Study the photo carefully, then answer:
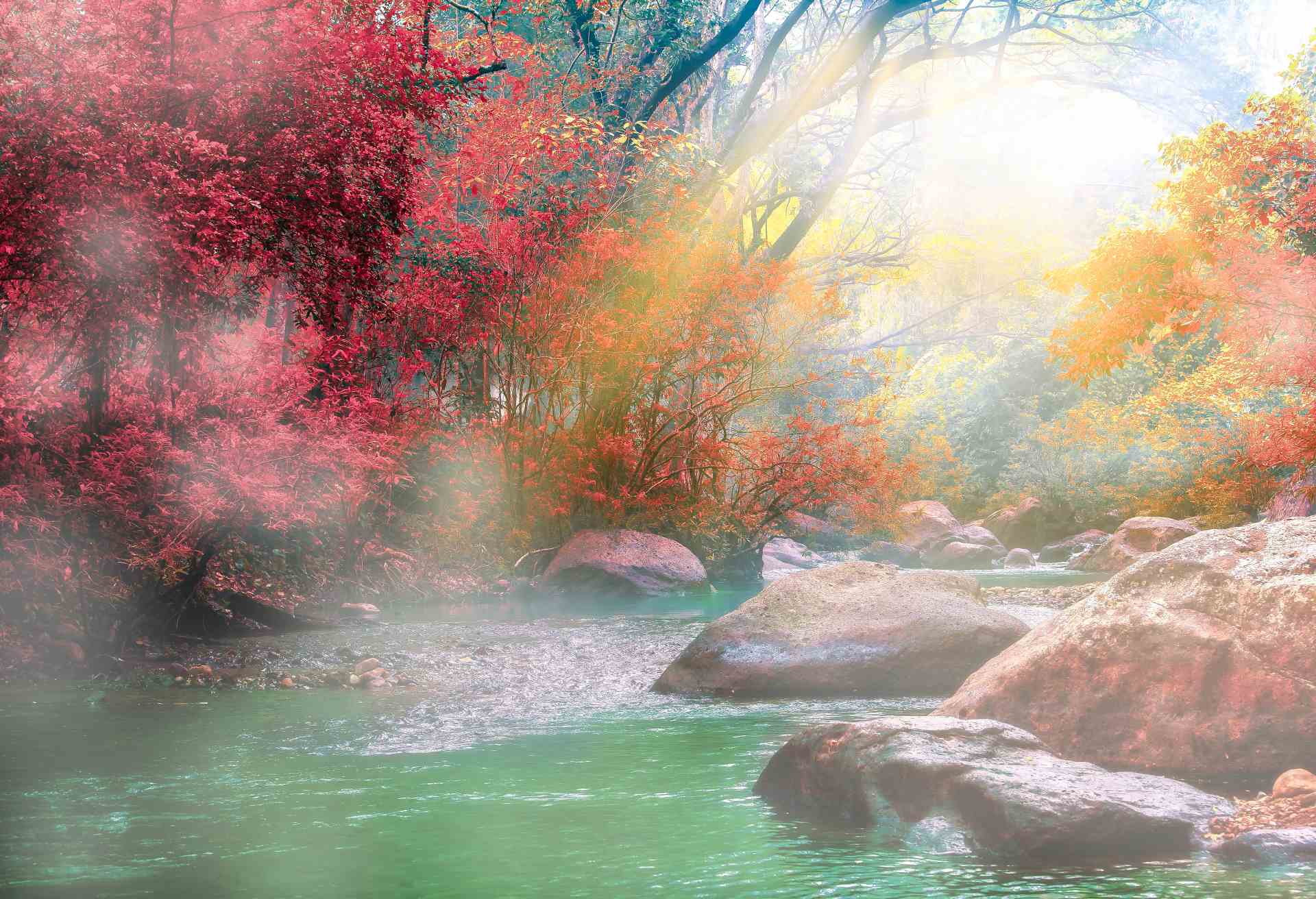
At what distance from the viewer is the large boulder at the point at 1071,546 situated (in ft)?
82.2

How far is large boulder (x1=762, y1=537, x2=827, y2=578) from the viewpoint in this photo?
827 inches

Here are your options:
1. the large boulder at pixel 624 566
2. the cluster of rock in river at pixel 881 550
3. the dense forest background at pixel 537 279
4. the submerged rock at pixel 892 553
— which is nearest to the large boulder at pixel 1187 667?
the dense forest background at pixel 537 279

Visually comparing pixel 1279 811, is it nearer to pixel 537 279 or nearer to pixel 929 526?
pixel 537 279

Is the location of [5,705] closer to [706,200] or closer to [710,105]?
[706,200]

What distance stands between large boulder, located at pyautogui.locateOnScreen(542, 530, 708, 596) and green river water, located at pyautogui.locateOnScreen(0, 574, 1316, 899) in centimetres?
576

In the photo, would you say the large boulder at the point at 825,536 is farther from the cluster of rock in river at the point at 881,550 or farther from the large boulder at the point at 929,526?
the large boulder at the point at 929,526

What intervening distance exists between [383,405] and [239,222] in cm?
606

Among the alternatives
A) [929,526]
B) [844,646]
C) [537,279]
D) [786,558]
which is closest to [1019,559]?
[929,526]

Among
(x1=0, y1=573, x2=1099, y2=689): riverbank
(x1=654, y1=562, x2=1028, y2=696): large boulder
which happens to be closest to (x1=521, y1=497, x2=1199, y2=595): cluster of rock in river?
(x1=654, y1=562, x2=1028, y2=696): large boulder

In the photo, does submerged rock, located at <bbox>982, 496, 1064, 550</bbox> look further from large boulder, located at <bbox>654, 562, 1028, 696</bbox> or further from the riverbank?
large boulder, located at <bbox>654, 562, 1028, 696</bbox>

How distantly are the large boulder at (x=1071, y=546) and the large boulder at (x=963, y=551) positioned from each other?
96cm

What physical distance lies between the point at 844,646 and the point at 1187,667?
3094 mm

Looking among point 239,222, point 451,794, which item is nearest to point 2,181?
point 239,222

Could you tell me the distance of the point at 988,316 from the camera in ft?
99.2
